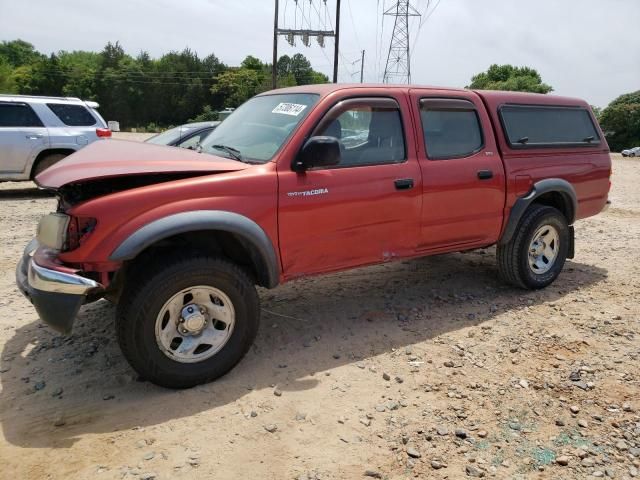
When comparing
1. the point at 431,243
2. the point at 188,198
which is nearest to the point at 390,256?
the point at 431,243

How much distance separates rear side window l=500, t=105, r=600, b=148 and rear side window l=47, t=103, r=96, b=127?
8.26m

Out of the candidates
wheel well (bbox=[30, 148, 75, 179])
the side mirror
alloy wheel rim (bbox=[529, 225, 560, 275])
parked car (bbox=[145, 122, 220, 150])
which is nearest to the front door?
the side mirror

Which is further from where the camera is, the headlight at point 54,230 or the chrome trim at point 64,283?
the headlight at point 54,230

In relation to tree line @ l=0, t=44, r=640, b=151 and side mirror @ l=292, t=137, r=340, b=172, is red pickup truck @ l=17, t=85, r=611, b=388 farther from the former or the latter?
tree line @ l=0, t=44, r=640, b=151

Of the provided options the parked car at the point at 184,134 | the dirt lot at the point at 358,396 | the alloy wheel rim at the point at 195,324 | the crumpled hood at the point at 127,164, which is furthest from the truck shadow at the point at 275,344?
the parked car at the point at 184,134

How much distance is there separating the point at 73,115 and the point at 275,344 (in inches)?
320

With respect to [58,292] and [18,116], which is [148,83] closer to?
[18,116]

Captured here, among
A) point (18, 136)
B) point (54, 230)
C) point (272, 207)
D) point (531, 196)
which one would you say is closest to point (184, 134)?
point (18, 136)

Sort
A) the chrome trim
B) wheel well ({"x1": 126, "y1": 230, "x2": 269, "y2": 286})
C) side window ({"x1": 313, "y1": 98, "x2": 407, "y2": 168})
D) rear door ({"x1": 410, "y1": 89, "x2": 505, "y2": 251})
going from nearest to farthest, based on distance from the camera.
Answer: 1. the chrome trim
2. wheel well ({"x1": 126, "y1": 230, "x2": 269, "y2": 286})
3. side window ({"x1": 313, "y1": 98, "x2": 407, "y2": 168})
4. rear door ({"x1": 410, "y1": 89, "x2": 505, "y2": 251})

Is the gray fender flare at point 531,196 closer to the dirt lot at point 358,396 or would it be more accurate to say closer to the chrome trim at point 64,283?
the dirt lot at point 358,396

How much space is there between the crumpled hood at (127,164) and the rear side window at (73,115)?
6.96m

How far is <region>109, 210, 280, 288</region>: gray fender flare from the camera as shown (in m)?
2.99

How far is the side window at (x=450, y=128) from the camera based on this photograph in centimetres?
427

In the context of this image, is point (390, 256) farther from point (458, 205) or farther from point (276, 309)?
point (276, 309)
